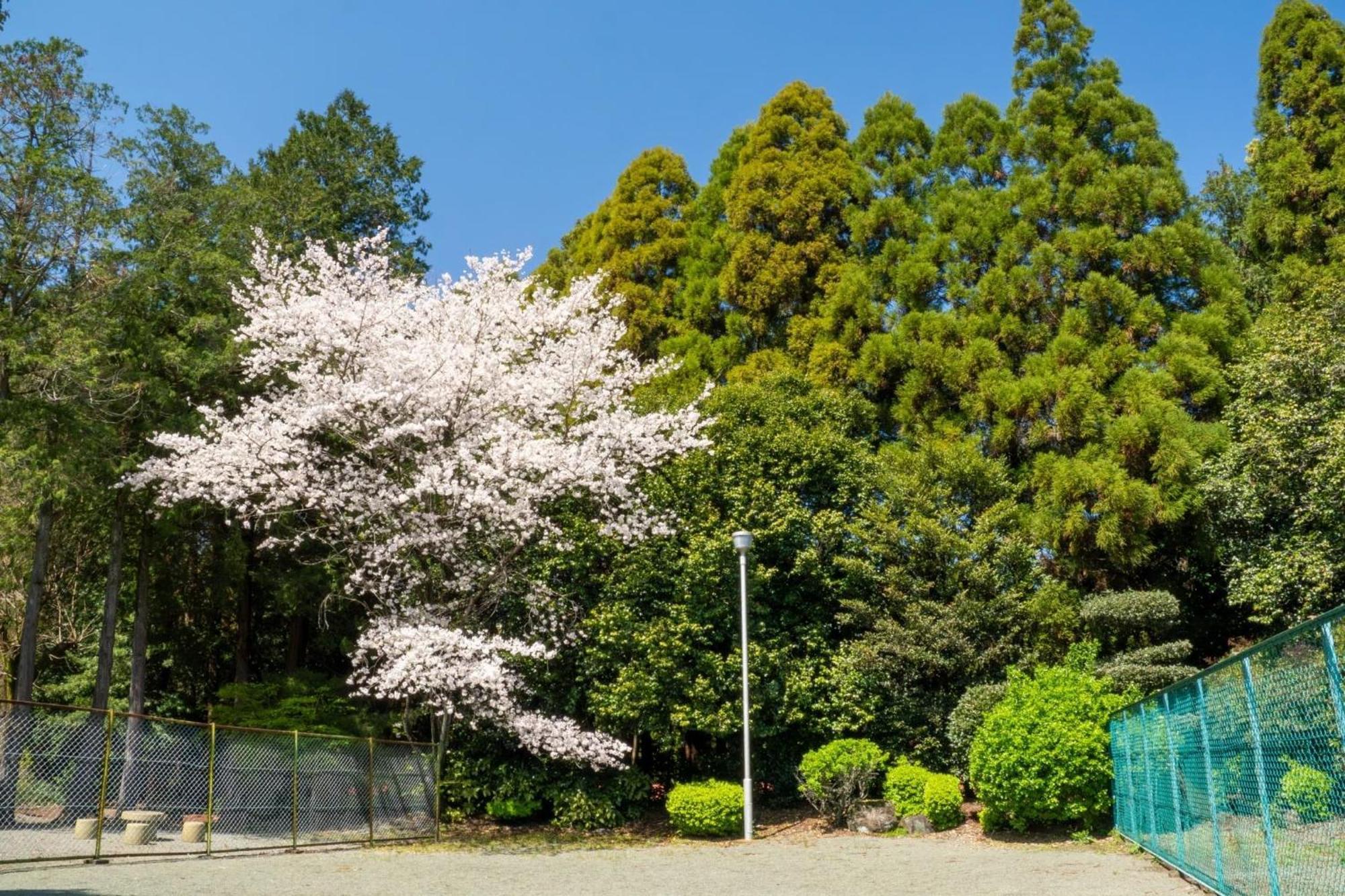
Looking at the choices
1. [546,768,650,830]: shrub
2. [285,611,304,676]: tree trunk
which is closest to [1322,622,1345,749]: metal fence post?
[546,768,650,830]: shrub

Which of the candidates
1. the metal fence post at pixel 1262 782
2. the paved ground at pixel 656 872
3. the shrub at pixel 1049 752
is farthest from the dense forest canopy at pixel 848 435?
the metal fence post at pixel 1262 782

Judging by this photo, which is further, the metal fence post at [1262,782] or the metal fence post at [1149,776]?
the metal fence post at [1149,776]

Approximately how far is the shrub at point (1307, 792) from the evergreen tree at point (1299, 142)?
16.6m

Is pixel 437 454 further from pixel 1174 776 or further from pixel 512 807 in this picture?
pixel 1174 776

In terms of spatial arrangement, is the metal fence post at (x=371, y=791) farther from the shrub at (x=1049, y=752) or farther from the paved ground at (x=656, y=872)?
the shrub at (x=1049, y=752)

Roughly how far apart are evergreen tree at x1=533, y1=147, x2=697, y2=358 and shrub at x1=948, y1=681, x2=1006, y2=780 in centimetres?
1290

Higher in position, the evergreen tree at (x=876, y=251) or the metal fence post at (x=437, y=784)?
the evergreen tree at (x=876, y=251)

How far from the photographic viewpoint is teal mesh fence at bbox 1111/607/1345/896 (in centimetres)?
503

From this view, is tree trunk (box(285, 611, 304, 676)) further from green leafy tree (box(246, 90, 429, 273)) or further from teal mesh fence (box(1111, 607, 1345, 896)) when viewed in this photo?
teal mesh fence (box(1111, 607, 1345, 896))

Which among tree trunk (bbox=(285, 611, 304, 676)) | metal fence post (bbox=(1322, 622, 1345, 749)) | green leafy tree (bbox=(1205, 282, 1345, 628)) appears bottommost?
metal fence post (bbox=(1322, 622, 1345, 749))

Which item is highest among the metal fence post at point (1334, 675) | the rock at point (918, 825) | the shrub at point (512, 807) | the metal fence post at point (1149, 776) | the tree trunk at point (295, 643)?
the tree trunk at point (295, 643)

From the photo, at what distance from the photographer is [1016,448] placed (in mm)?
19953

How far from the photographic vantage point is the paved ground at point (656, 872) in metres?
9.36

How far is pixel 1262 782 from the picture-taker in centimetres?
605
